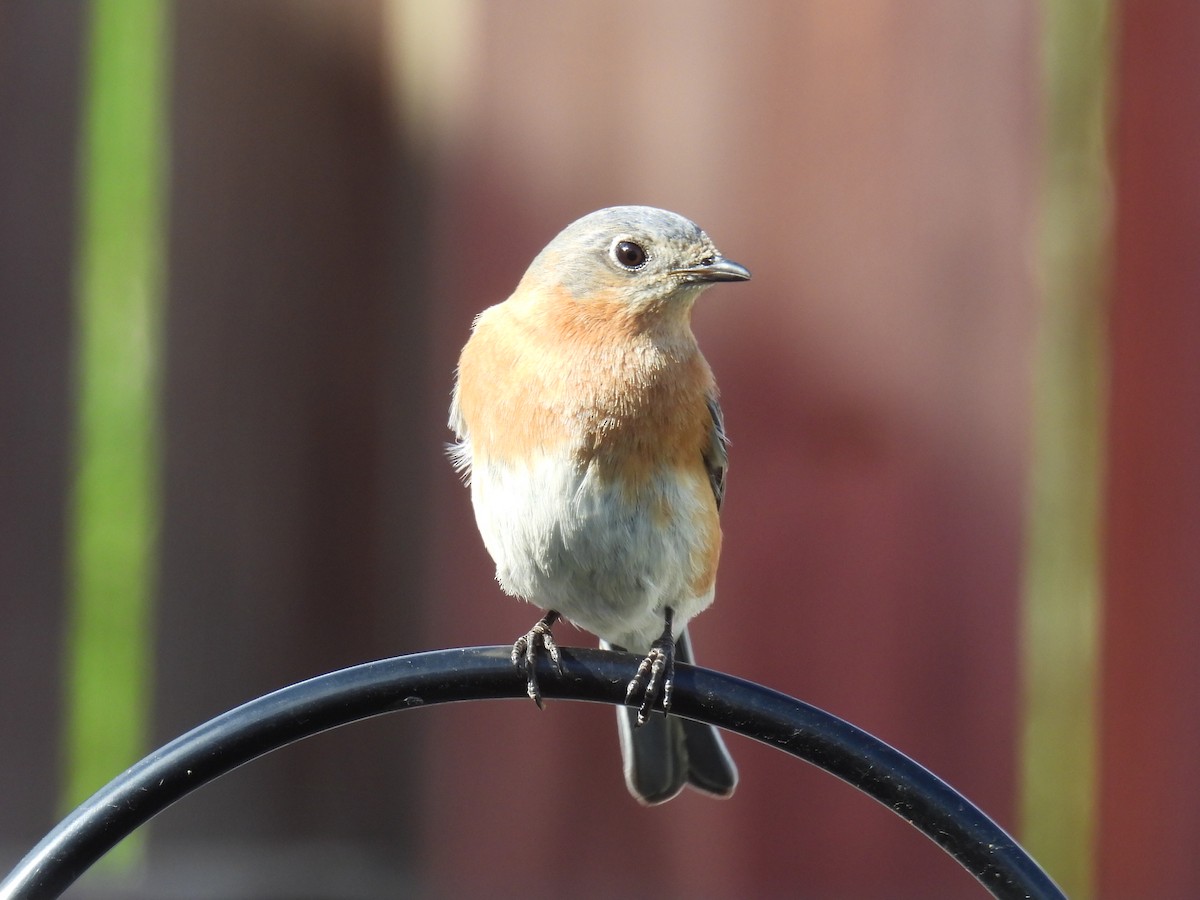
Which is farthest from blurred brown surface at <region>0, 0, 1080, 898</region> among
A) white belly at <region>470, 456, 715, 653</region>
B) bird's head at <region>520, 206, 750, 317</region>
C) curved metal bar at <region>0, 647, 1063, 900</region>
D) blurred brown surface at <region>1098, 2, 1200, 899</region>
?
curved metal bar at <region>0, 647, 1063, 900</region>

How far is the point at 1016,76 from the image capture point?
4.41 metres

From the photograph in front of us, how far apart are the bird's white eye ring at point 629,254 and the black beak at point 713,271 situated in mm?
76

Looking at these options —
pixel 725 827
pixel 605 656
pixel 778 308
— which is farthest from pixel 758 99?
pixel 605 656

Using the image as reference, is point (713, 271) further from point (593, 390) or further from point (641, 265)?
point (593, 390)

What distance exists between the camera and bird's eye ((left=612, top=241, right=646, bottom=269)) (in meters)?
2.65

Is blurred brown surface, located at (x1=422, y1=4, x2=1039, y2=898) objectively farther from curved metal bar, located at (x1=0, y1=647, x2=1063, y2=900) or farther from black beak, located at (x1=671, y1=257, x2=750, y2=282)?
curved metal bar, located at (x1=0, y1=647, x2=1063, y2=900)

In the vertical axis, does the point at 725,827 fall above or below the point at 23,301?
below

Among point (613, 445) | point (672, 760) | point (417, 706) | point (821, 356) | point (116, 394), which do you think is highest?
point (821, 356)

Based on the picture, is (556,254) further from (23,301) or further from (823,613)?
(23,301)

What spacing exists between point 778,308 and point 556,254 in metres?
1.90

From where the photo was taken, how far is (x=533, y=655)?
79.0 inches

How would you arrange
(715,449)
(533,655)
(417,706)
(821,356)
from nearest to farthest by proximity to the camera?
1. (417,706)
2. (533,655)
3. (715,449)
4. (821,356)

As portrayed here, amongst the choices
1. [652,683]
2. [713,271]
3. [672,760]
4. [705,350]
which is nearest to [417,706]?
[652,683]

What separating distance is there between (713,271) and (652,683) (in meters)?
0.91
